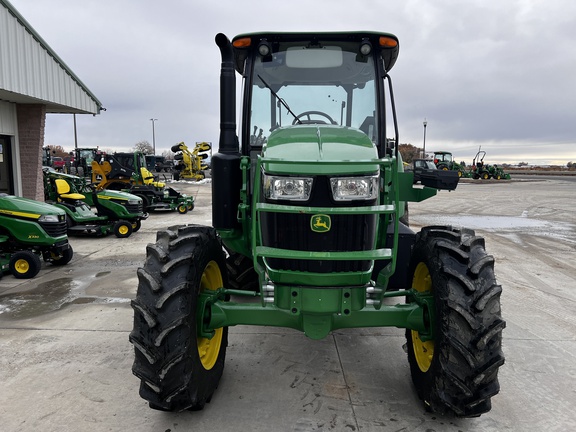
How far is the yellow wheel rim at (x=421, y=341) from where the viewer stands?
328 cm

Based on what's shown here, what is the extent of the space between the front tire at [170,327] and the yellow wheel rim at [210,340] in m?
0.17

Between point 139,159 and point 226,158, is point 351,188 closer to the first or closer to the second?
point 226,158

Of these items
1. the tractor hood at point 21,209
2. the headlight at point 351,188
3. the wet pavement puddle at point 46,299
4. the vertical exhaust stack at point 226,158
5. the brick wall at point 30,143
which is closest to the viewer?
the headlight at point 351,188

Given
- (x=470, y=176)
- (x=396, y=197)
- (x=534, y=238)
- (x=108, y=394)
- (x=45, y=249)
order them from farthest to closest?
1. (x=470, y=176)
2. (x=534, y=238)
3. (x=45, y=249)
4. (x=108, y=394)
5. (x=396, y=197)

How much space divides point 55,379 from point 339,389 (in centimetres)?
232

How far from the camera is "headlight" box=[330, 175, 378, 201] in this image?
270cm

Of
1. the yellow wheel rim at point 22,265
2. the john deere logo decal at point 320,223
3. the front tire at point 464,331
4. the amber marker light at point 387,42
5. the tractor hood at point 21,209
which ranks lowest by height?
the yellow wheel rim at point 22,265

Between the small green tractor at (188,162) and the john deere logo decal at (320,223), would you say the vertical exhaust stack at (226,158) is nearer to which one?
the john deere logo decal at (320,223)

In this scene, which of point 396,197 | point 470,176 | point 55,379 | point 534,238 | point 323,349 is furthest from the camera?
point 470,176

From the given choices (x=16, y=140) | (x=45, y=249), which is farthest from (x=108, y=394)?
(x=16, y=140)

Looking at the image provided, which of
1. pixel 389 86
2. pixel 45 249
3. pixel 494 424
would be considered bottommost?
pixel 494 424

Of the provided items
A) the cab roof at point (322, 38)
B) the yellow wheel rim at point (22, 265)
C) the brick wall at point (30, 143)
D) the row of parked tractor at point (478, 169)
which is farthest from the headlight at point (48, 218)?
the row of parked tractor at point (478, 169)

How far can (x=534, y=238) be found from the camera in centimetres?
1048

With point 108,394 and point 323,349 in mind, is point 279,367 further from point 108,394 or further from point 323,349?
point 108,394
